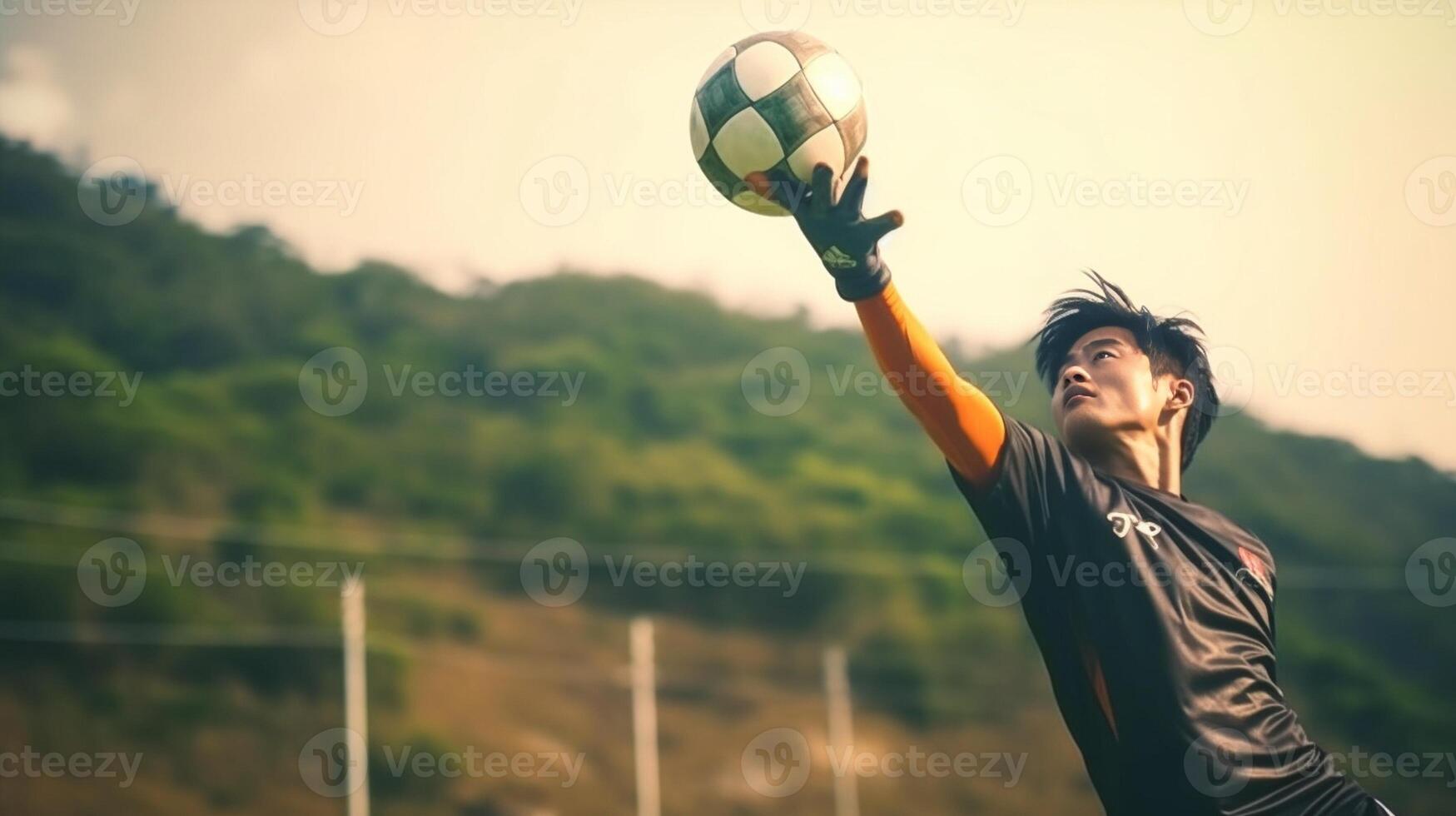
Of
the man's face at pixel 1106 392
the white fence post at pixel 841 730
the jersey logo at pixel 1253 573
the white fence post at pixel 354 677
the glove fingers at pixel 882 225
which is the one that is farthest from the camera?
the white fence post at pixel 841 730

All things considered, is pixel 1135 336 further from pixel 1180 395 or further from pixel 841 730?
pixel 841 730

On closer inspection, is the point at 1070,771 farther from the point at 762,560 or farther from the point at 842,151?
the point at 842,151

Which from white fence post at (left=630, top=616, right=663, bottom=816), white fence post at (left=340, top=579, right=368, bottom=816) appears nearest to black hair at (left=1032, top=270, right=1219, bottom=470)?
white fence post at (left=340, top=579, right=368, bottom=816)

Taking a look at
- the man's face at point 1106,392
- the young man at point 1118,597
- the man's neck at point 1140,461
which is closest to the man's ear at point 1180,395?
the man's face at point 1106,392

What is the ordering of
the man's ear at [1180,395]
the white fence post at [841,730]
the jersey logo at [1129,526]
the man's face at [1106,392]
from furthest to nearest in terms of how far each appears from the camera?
the white fence post at [841,730], the man's ear at [1180,395], the man's face at [1106,392], the jersey logo at [1129,526]

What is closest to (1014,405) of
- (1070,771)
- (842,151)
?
(1070,771)

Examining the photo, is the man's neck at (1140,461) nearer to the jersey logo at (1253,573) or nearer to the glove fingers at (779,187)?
the jersey logo at (1253,573)

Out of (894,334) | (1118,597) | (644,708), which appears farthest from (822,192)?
(644,708)

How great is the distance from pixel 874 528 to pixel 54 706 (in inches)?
735

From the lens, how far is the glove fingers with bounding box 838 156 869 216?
13.2 ft

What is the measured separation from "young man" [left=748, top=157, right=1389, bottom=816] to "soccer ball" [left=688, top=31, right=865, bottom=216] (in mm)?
107

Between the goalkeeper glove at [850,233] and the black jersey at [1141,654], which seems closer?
the goalkeeper glove at [850,233]

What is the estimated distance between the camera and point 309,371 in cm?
3578

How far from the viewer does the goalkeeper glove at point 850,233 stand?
157 inches
